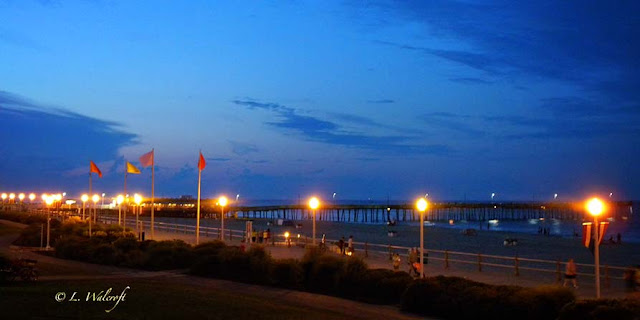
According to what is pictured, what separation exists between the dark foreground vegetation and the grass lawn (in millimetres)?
3092

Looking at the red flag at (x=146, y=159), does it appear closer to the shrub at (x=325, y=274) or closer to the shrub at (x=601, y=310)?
the shrub at (x=325, y=274)

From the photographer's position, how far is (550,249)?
59.8m

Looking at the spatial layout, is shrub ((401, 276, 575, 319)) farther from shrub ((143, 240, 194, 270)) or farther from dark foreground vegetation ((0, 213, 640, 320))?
shrub ((143, 240, 194, 270))

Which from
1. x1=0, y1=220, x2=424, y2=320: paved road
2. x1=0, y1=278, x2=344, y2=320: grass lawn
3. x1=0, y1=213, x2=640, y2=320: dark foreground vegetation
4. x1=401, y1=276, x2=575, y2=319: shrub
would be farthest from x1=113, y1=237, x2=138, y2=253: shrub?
x1=401, y1=276, x2=575, y2=319: shrub

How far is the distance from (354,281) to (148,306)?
835 cm

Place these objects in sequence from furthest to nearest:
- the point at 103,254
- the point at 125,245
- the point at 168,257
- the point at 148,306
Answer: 1. the point at 125,245
2. the point at 103,254
3. the point at 168,257
4. the point at 148,306

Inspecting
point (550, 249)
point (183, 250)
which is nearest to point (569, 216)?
point (550, 249)

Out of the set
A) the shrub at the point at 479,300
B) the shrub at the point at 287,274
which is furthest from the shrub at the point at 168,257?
the shrub at the point at 479,300

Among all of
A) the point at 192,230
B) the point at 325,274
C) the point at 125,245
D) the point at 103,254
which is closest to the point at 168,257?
the point at 103,254

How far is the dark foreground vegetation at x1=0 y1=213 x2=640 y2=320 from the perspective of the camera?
1603cm

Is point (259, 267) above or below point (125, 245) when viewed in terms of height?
below

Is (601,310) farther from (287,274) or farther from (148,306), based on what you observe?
(287,274)

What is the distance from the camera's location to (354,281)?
2184 cm

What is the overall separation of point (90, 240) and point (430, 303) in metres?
23.6
